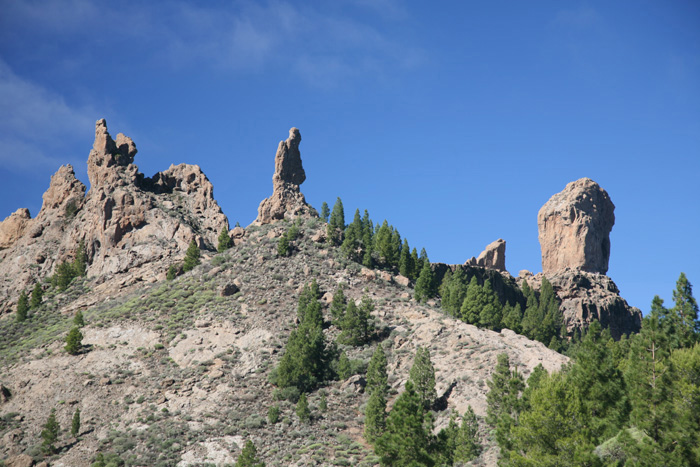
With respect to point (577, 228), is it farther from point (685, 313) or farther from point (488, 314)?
point (685, 313)

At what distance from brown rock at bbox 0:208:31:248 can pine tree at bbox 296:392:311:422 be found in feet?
327

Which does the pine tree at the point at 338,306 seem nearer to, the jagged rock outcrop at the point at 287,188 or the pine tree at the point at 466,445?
the jagged rock outcrop at the point at 287,188

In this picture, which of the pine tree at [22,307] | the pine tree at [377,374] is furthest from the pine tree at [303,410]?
the pine tree at [22,307]

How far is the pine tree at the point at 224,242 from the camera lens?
130375 millimetres

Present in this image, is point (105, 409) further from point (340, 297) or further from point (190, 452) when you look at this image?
point (340, 297)

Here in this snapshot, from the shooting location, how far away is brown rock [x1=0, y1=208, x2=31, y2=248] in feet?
490

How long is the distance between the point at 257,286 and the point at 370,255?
23.2 meters

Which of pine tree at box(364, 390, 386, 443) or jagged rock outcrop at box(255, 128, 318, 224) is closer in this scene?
pine tree at box(364, 390, 386, 443)

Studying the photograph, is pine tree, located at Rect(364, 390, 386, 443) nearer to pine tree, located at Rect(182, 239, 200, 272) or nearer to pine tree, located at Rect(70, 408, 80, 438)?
pine tree, located at Rect(70, 408, 80, 438)

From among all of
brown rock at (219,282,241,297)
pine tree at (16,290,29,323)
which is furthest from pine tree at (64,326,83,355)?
pine tree at (16,290,29,323)

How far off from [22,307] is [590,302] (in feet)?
396

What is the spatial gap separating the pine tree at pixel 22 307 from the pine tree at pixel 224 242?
35.0 m

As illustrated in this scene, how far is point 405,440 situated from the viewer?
49.9 m

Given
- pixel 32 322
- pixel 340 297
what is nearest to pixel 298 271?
pixel 340 297
